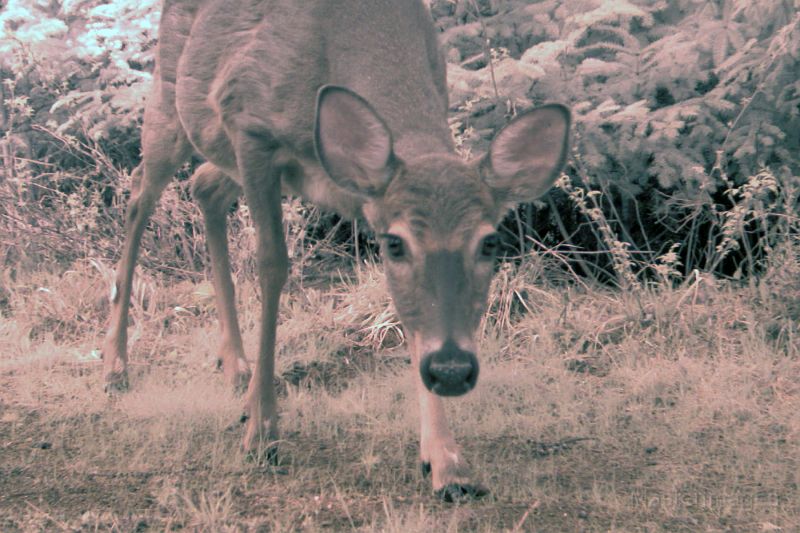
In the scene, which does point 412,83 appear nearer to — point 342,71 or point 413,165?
point 342,71

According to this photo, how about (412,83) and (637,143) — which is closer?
(412,83)

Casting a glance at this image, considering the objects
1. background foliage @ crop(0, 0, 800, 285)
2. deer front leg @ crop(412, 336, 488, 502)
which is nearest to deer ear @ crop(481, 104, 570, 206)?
deer front leg @ crop(412, 336, 488, 502)

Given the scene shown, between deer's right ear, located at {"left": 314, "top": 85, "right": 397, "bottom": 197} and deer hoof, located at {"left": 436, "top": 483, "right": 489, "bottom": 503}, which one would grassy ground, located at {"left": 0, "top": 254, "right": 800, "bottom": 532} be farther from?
deer's right ear, located at {"left": 314, "top": 85, "right": 397, "bottom": 197}

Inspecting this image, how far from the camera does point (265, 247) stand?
13.8 feet

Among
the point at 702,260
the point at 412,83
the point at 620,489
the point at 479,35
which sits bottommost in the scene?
the point at 702,260

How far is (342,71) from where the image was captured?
4113 mm

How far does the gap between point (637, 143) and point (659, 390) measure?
5.29 feet

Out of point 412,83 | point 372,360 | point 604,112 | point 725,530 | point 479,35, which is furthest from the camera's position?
point 479,35

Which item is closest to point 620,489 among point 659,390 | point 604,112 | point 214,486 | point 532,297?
point 659,390

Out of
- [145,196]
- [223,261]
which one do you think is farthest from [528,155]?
[145,196]

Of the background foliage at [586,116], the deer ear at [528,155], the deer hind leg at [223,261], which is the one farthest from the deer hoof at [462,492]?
the background foliage at [586,116]

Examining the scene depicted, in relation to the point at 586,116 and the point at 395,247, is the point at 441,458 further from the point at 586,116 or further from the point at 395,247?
the point at 586,116

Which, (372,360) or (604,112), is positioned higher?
(604,112)

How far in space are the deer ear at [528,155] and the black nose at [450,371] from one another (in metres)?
0.74
